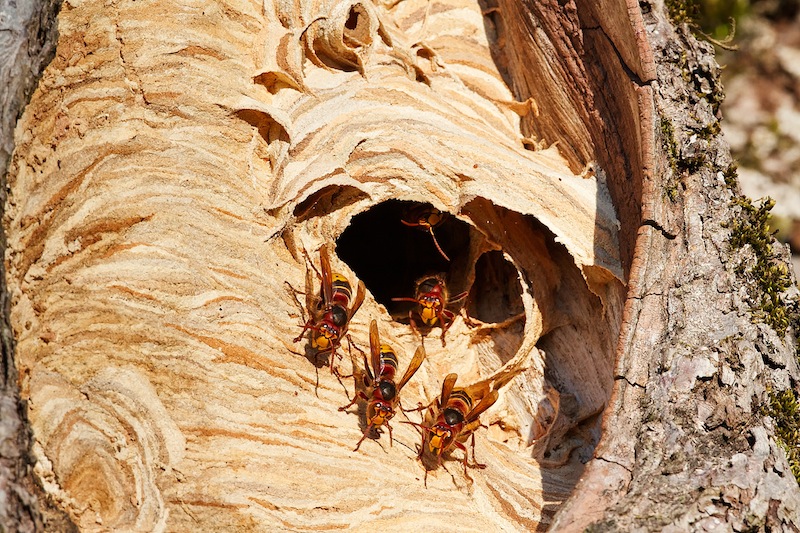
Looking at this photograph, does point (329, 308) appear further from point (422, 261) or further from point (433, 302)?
point (422, 261)

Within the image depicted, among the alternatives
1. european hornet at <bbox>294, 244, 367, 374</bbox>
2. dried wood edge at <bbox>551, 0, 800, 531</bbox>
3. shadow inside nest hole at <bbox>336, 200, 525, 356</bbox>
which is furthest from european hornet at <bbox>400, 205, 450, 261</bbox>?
dried wood edge at <bbox>551, 0, 800, 531</bbox>

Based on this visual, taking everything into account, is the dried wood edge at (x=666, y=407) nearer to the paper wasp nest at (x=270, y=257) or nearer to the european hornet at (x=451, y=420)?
the paper wasp nest at (x=270, y=257)

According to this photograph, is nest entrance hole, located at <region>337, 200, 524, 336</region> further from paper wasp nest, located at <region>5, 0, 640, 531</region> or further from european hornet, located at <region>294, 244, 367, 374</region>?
european hornet, located at <region>294, 244, 367, 374</region>

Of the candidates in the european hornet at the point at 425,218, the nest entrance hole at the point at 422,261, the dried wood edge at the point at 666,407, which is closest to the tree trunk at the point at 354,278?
the dried wood edge at the point at 666,407

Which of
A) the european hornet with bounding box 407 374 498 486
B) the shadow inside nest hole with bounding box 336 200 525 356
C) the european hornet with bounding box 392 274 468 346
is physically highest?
the shadow inside nest hole with bounding box 336 200 525 356

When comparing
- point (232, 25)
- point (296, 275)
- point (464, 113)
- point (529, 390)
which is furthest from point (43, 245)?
point (529, 390)

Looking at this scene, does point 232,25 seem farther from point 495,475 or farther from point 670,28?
point 495,475
